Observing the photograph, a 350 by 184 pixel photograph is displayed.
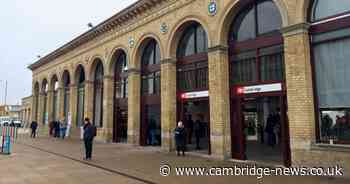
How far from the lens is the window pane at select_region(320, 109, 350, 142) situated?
882cm

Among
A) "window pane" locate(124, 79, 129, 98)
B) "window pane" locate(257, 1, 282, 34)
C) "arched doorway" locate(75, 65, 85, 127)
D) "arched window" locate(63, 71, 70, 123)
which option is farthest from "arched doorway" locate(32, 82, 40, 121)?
"window pane" locate(257, 1, 282, 34)

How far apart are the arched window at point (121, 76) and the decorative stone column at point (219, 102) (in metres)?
8.49

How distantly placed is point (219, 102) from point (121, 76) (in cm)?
990

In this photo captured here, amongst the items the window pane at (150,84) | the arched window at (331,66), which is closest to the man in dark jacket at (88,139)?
the window pane at (150,84)

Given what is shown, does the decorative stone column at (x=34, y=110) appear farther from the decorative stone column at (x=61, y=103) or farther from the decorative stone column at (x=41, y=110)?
the decorative stone column at (x=61, y=103)

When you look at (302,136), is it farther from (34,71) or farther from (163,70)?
(34,71)

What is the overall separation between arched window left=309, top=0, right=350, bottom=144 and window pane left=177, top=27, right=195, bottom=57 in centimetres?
619

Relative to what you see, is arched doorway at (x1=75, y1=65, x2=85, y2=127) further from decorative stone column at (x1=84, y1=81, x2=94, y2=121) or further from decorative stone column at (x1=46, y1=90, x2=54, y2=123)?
decorative stone column at (x1=46, y1=90, x2=54, y2=123)

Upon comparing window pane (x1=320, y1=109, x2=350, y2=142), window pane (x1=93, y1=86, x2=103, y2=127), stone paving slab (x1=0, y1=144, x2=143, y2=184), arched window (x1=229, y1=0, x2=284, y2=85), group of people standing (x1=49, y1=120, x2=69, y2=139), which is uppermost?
arched window (x1=229, y1=0, x2=284, y2=85)

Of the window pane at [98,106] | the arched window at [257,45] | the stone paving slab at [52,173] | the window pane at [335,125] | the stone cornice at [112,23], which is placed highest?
the stone cornice at [112,23]

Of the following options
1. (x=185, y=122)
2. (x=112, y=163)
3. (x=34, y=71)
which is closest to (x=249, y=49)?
(x=185, y=122)

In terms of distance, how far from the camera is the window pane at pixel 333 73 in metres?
8.96

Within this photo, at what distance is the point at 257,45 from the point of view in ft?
37.5

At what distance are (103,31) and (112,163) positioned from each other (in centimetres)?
→ 1260
